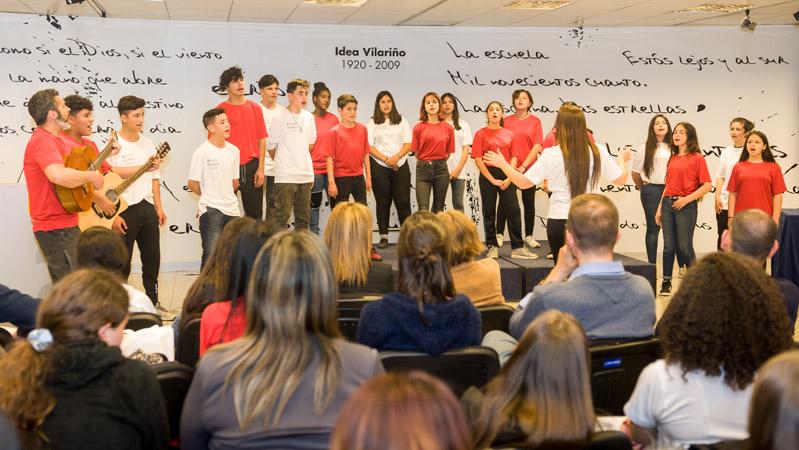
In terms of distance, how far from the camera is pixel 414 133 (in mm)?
7762

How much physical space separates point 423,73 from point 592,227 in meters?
6.36

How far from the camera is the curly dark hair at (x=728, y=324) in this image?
207 cm

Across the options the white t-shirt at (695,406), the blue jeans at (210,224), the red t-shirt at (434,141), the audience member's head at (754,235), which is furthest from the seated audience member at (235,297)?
the red t-shirt at (434,141)

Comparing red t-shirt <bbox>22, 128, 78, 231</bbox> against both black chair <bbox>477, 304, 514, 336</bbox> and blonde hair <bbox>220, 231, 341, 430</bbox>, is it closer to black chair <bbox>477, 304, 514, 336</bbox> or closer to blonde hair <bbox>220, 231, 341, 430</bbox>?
black chair <bbox>477, 304, 514, 336</bbox>

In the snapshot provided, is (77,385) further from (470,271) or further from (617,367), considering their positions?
(470,271)

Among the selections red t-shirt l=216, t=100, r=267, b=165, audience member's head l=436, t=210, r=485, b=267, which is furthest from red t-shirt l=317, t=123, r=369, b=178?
audience member's head l=436, t=210, r=485, b=267

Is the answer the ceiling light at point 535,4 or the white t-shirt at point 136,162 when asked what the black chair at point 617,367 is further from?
the ceiling light at point 535,4

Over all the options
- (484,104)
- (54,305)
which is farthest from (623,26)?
(54,305)

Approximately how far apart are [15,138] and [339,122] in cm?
323

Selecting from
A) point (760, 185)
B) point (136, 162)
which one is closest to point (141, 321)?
point (136, 162)

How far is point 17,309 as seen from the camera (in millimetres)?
2840

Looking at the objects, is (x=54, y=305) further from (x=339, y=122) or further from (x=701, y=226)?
(x=701, y=226)

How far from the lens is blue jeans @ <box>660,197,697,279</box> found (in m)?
7.04

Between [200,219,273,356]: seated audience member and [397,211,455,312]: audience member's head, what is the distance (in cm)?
49
